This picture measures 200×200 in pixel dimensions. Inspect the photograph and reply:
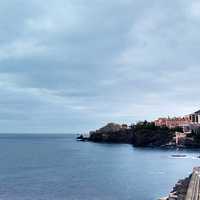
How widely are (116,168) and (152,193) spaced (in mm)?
40398

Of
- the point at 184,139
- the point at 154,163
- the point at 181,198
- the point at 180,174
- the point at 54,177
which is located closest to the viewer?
the point at 181,198

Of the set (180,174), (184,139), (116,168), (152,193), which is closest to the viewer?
(152,193)

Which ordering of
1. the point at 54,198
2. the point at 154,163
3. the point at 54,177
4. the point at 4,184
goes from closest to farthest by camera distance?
the point at 54,198 → the point at 4,184 → the point at 54,177 → the point at 154,163

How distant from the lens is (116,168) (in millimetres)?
103375

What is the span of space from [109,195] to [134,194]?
3512 mm

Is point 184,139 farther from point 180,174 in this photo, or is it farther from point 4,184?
point 4,184

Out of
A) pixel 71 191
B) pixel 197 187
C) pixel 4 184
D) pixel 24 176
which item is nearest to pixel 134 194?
pixel 71 191

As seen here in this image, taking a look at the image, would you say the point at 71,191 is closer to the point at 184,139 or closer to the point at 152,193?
the point at 152,193

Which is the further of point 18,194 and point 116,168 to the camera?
point 116,168

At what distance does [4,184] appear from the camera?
73062 millimetres

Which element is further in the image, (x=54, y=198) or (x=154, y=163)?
(x=154, y=163)

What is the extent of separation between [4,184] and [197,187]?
35514 mm

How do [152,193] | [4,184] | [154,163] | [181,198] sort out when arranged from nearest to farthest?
[181,198]
[152,193]
[4,184]
[154,163]

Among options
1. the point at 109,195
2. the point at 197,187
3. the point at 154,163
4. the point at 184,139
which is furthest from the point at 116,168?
the point at 184,139
